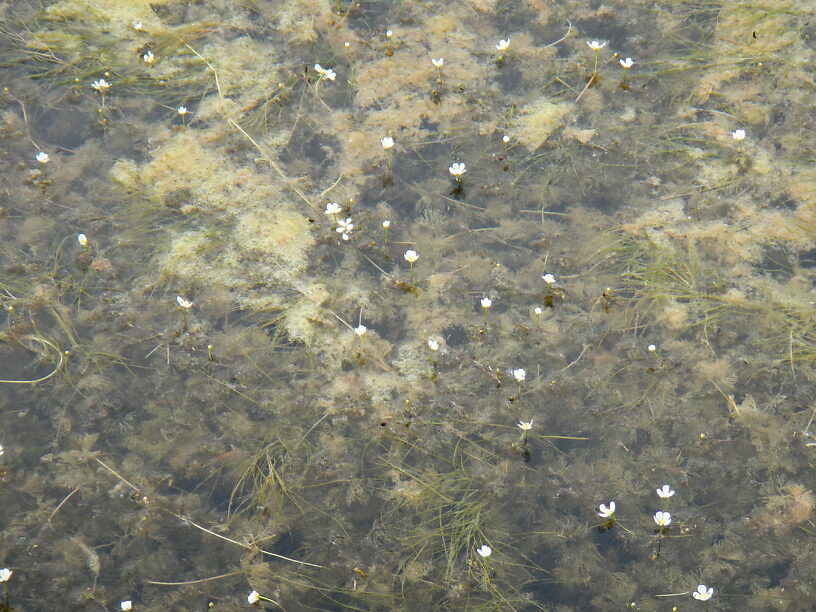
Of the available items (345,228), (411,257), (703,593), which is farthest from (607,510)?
(345,228)

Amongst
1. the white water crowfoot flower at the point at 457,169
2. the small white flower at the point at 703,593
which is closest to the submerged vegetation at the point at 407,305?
the small white flower at the point at 703,593

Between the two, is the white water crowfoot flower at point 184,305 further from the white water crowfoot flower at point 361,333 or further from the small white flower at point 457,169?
the small white flower at point 457,169

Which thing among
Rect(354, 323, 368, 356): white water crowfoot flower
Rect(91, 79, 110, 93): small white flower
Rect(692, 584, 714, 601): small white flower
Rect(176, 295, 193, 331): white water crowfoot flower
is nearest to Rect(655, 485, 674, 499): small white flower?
Rect(692, 584, 714, 601): small white flower

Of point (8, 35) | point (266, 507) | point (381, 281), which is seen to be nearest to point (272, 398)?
point (266, 507)

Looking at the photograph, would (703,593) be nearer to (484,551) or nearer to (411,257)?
(484,551)

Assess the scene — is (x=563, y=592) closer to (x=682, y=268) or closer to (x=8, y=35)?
(x=682, y=268)
